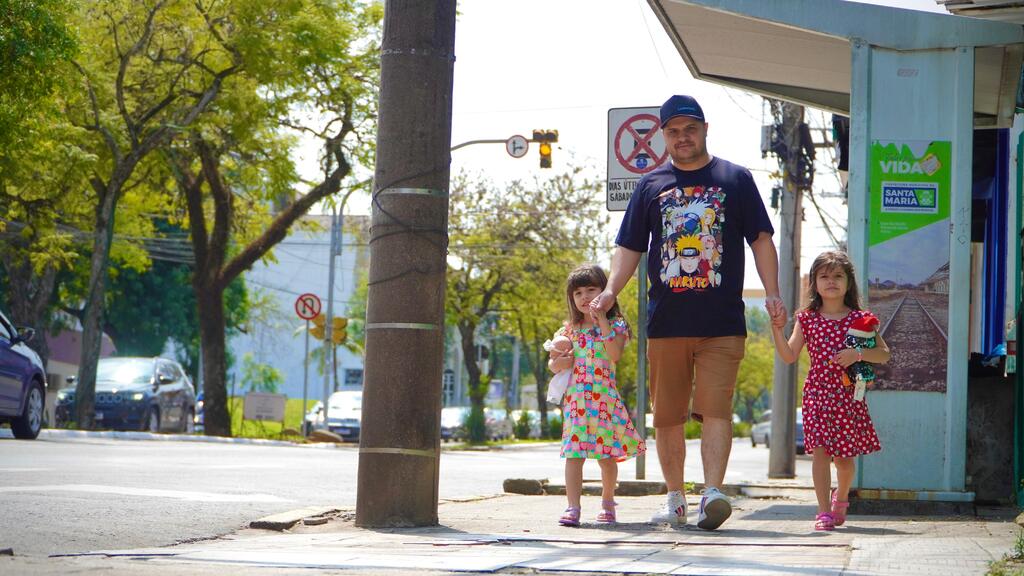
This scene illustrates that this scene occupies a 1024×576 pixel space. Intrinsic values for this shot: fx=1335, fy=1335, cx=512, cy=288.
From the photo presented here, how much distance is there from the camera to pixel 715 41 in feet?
32.1

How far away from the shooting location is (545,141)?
2584 cm

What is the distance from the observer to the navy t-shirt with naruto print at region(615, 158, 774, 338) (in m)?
6.56

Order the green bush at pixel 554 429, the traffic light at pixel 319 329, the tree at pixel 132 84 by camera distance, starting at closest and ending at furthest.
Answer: the tree at pixel 132 84 < the traffic light at pixel 319 329 < the green bush at pixel 554 429

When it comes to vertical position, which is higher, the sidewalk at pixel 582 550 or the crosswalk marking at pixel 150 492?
the sidewalk at pixel 582 550

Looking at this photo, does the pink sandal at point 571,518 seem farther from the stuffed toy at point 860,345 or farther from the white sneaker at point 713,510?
the stuffed toy at point 860,345

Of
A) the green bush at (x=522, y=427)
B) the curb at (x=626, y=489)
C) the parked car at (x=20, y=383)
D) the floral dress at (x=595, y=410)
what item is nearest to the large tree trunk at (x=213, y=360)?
the parked car at (x=20, y=383)

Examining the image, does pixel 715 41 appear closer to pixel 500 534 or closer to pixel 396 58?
pixel 396 58

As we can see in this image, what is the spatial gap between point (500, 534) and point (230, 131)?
23031 millimetres

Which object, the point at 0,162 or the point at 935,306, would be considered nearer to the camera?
the point at 935,306

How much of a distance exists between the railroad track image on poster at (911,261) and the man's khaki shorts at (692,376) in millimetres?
1954

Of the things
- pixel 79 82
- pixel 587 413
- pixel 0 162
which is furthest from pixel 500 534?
pixel 79 82

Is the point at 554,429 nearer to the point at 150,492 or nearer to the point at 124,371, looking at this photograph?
the point at 124,371

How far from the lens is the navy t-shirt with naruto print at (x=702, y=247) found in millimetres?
6559

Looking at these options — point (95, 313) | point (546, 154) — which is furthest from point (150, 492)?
point (95, 313)
